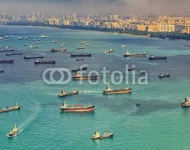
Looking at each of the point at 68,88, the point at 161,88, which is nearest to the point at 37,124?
the point at 68,88

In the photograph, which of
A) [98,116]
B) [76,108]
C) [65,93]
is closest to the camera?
[98,116]

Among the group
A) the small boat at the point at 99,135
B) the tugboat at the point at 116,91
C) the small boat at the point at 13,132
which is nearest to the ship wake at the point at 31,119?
the small boat at the point at 13,132

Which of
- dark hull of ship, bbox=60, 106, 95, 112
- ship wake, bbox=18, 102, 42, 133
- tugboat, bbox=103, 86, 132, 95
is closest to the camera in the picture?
ship wake, bbox=18, 102, 42, 133

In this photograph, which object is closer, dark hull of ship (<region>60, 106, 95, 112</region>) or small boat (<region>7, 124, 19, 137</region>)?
small boat (<region>7, 124, 19, 137</region>)

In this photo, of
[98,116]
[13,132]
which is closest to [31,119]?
[13,132]

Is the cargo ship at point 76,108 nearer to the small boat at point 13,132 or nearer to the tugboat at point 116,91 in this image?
the tugboat at point 116,91

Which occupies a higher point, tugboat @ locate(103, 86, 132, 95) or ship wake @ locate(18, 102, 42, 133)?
tugboat @ locate(103, 86, 132, 95)

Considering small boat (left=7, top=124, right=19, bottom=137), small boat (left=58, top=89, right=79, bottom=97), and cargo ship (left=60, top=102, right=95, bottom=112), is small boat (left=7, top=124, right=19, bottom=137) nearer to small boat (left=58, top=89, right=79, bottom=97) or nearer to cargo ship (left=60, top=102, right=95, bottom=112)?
cargo ship (left=60, top=102, right=95, bottom=112)

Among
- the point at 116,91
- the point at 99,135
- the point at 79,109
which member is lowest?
the point at 99,135

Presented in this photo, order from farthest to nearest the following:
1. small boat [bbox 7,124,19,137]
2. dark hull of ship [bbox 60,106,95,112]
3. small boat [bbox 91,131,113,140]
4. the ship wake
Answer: dark hull of ship [bbox 60,106,95,112]
the ship wake
small boat [bbox 7,124,19,137]
small boat [bbox 91,131,113,140]

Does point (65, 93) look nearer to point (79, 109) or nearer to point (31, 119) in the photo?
point (79, 109)

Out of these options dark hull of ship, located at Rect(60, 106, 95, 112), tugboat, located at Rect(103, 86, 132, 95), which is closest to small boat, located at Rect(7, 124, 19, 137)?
dark hull of ship, located at Rect(60, 106, 95, 112)
